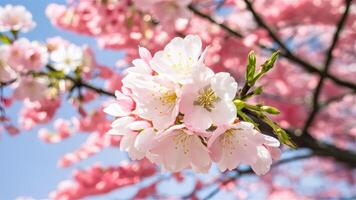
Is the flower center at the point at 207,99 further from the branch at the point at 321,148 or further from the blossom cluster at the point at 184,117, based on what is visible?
the branch at the point at 321,148

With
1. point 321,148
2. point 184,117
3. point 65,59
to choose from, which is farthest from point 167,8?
point 184,117

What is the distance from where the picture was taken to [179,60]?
1342 millimetres

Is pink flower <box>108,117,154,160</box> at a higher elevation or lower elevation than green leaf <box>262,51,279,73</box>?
higher

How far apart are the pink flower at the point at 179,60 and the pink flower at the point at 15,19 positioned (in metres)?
1.69

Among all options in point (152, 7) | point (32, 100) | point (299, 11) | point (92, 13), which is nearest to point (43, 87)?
point (32, 100)

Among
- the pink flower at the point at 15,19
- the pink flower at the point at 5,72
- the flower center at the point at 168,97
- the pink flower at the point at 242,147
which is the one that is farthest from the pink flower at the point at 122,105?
the pink flower at the point at 15,19

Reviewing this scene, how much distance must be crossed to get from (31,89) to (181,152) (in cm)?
208

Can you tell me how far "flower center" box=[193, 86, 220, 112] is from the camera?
1261 mm

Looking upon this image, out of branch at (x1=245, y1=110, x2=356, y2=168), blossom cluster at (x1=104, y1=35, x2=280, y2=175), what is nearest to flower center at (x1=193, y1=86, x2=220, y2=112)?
blossom cluster at (x1=104, y1=35, x2=280, y2=175)

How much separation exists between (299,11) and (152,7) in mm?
3538

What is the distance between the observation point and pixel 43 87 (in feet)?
10.7

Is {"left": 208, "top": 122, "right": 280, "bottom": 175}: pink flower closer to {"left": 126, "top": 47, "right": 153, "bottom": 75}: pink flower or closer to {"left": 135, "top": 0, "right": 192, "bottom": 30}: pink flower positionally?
{"left": 126, "top": 47, "right": 153, "bottom": 75}: pink flower

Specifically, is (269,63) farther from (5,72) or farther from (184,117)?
(5,72)

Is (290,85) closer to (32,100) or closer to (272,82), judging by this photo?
(272,82)
